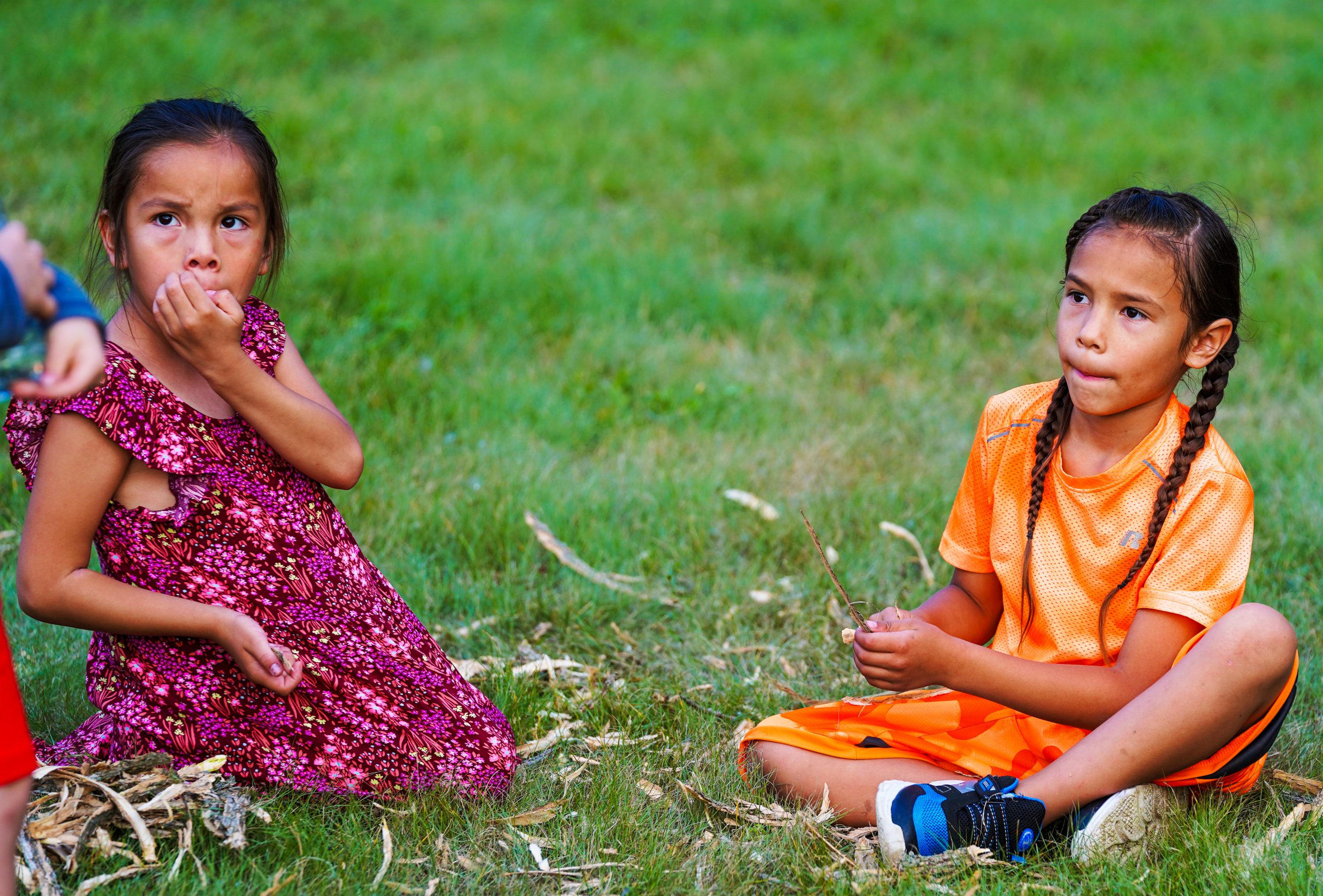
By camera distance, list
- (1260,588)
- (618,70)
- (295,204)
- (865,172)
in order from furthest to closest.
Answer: (618,70) < (865,172) < (295,204) < (1260,588)

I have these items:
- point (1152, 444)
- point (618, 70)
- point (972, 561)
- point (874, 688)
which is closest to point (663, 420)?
point (874, 688)

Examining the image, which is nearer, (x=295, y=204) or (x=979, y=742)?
(x=979, y=742)

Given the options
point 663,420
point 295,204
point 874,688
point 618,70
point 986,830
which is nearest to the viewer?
point 986,830

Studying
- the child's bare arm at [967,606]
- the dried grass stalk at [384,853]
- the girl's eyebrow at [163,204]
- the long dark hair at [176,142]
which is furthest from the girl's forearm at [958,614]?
the girl's eyebrow at [163,204]

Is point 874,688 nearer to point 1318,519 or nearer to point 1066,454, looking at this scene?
point 1066,454

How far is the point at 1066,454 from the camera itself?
2734 mm

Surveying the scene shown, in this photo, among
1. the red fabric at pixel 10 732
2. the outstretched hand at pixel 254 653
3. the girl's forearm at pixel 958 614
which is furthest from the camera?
the girl's forearm at pixel 958 614

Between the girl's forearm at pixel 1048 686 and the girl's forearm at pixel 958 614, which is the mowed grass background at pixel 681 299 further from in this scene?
the girl's forearm at pixel 958 614

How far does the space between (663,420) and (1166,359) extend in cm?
245

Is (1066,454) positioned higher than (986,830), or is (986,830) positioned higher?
(1066,454)

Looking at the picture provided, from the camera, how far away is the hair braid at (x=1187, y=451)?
2539 mm

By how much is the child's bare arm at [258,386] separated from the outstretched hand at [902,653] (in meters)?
1.10

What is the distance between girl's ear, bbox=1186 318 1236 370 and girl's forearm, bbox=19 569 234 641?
79.0 inches

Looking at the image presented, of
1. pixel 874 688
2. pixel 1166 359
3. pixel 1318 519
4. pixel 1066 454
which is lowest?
pixel 874 688
